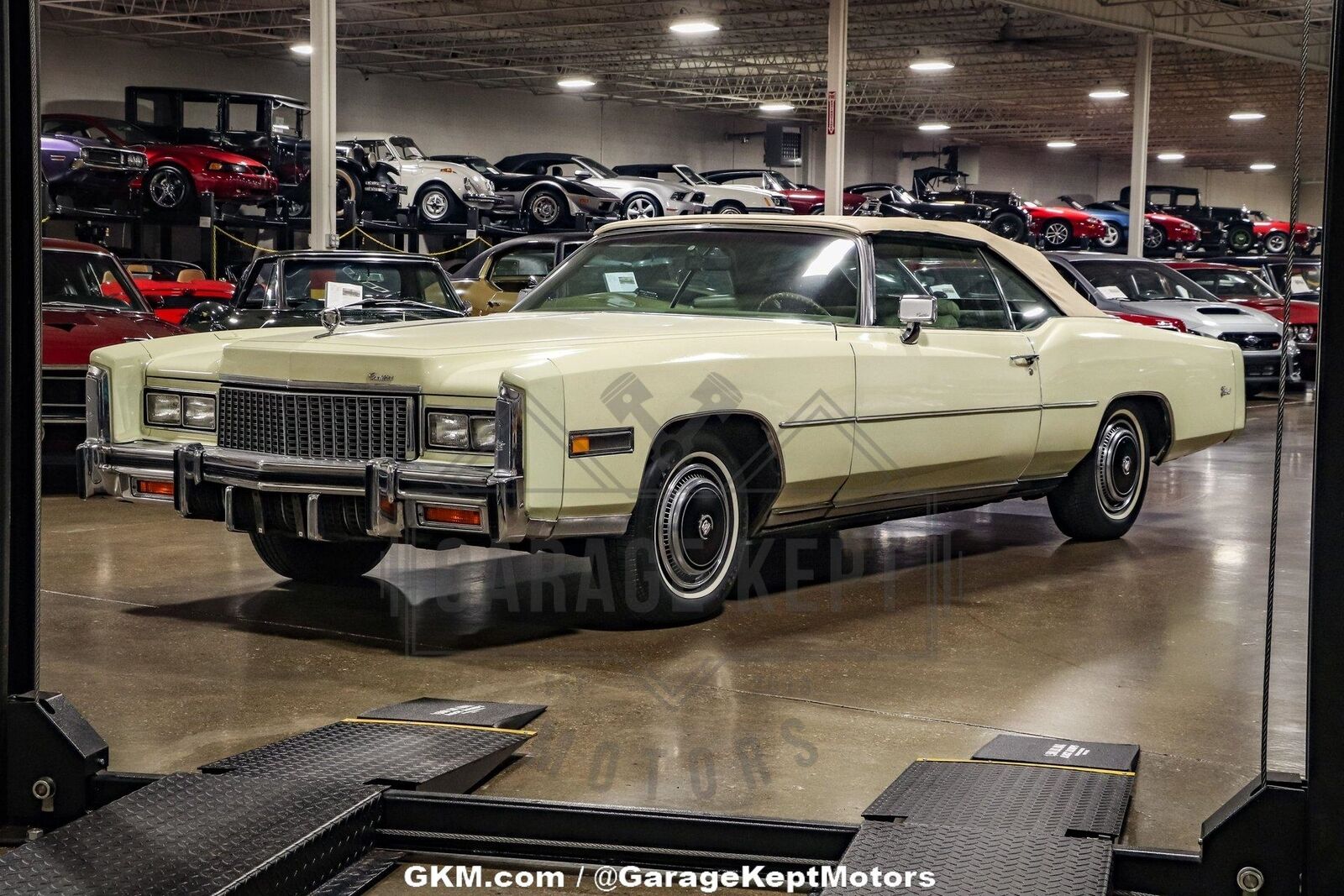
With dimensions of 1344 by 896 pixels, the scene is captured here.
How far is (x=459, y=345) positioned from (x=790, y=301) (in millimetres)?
1493

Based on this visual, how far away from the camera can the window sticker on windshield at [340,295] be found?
20.8ft

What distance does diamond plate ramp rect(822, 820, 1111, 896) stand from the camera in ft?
9.26

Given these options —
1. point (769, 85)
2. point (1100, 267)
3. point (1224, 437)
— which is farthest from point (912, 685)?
point (769, 85)

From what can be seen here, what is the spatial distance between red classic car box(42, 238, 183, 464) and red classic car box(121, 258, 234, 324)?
5830 millimetres

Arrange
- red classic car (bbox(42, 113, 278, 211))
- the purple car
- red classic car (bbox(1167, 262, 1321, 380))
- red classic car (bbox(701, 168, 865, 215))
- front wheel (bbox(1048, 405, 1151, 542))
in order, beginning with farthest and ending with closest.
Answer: red classic car (bbox(701, 168, 865, 215))
red classic car (bbox(42, 113, 278, 211))
the purple car
red classic car (bbox(1167, 262, 1321, 380))
front wheel (bbox(1048, 405, 1151, 542))

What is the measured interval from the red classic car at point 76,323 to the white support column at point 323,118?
4.33 metres

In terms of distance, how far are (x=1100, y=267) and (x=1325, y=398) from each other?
13035 mm

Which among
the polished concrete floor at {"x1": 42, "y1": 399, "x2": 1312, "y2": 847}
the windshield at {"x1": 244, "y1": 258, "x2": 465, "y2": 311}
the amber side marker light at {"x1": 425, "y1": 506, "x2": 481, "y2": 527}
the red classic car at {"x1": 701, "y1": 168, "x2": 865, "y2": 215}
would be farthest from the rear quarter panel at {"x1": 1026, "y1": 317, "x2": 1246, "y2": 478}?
the red classic car at {"x1": 701, "y1": 168, "x2": 865, "y2": 215}

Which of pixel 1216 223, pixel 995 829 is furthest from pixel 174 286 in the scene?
pixel 1216 223

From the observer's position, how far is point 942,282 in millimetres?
6477

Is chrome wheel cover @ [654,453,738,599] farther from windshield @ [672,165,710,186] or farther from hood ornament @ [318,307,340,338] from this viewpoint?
windshield @ [672,165,710,186]

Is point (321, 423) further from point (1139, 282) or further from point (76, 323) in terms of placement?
point (1139, 282)

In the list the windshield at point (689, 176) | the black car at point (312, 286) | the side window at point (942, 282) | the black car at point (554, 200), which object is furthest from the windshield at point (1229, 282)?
the side window at point (942, 282)

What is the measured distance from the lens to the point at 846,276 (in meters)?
6.01
